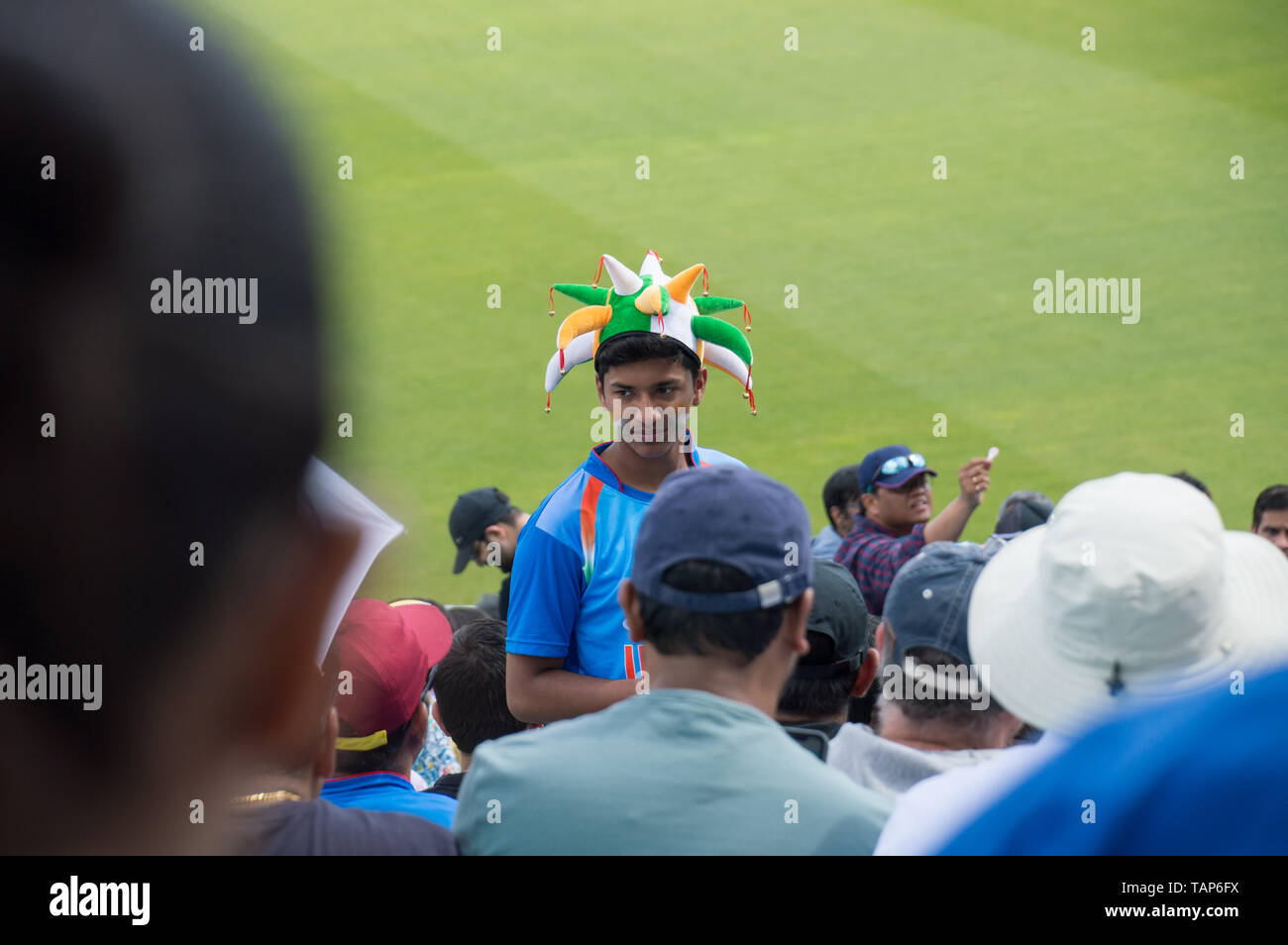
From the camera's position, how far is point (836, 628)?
109 inches

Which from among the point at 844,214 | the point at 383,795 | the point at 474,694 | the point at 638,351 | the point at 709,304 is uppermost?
the point at 844,214

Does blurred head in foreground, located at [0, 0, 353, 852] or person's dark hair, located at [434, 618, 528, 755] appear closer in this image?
blurred head in foreground, located at [0, 0, 353, 852]

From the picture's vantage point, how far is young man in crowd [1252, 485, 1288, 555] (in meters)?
5.71

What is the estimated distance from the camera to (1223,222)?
16.2 meters

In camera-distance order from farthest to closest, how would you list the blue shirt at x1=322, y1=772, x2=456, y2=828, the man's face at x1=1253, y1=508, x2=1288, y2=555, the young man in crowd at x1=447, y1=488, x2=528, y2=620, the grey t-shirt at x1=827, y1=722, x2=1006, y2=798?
the young man in crowd at x1=447, y1=488, x2=528, y2=620 → the man's face at x1=1253, y1=508, x2=1288, y2=555 → the blue shirt at x1=322, y1=772, x2=456, y2=828 → the grey t-shirt at x1=827, y1=722, x2=1006, y2=798

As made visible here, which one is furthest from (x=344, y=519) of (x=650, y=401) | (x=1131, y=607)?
(x=650, y=401)

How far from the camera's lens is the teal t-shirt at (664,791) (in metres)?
1.77

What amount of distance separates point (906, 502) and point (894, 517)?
0.09 m

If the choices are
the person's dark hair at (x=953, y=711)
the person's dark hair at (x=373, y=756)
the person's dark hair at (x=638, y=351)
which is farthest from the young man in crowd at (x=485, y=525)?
the person's dark hair at (x=953, y=711)

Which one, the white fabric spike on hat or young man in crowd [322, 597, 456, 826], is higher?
the white fabric spike on hat

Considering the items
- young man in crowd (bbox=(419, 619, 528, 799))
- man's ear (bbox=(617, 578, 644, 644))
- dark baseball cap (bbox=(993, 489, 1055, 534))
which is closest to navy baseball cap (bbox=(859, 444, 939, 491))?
dark baseball cap (bbox=(993, 489, 1055, 534))

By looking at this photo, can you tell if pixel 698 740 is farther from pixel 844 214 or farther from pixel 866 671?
pixel 844 214

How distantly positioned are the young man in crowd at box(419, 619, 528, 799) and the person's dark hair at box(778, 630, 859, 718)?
2.73 ft

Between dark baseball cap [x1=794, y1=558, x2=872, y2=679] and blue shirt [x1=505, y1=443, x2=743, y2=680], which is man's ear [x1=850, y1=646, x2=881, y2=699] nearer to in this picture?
dark baseball cap [x1=794, y1=558, x2=872, y2=679]
